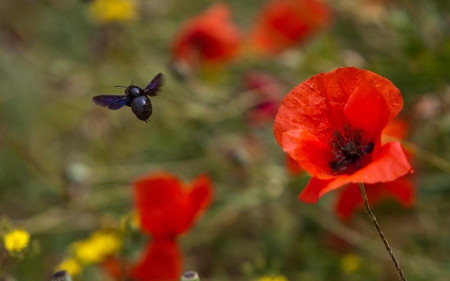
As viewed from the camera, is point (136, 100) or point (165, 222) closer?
point (136, 100)

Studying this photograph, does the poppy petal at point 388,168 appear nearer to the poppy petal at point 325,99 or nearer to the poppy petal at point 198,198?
the poppy petal at point 325,99

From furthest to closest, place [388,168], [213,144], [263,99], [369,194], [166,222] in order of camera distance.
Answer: [213,144] → [263,99] → [369,194] → [166,222] → [388,168]

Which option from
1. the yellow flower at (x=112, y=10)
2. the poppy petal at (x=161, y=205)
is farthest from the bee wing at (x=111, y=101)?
the yellow flower at (x=112, y=10)

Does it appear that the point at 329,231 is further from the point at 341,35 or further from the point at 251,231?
the point at 341,35

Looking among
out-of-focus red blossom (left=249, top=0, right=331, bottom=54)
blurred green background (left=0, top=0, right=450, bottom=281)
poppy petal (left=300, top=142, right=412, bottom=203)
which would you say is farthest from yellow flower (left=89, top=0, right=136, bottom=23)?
poppy petal (left=300, top=142, right=412, bottom=203)

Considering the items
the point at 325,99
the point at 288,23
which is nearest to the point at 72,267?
the point at 325,99

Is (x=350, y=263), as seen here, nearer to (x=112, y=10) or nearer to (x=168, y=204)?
(x=168, y=204)

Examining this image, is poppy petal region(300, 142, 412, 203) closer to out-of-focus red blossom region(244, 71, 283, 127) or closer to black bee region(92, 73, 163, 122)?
black bee region(92, 73, 163, 122)
